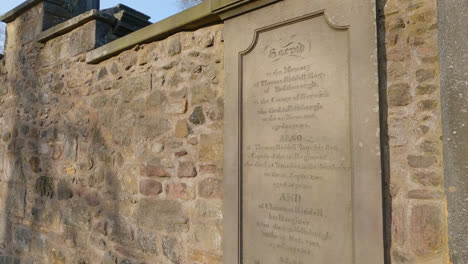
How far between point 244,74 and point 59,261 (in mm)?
2754

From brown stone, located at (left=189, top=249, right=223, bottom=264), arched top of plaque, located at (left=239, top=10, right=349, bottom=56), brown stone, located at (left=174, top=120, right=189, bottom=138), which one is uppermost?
arched top of plaque, located at (left=239, top=10, right=349, bottom=56)

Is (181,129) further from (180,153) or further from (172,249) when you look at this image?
(172,249)

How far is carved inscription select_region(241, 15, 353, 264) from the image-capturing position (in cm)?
164

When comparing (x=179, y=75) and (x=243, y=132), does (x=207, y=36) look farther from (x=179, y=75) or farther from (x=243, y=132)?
(x=243, y=132)

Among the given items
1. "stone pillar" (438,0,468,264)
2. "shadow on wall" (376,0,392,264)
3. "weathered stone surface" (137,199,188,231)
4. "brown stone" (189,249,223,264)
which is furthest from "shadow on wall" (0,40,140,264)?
"stone pillar" (438,0,468,264)

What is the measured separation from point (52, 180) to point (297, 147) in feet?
9.36

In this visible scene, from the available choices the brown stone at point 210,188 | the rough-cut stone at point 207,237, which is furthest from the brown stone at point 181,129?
the rough-cut stone at point 207,237

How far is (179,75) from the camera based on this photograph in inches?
96.7

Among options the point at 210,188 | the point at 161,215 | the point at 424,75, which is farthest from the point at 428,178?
the point at 161,215

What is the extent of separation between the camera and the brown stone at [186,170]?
2.29 meters

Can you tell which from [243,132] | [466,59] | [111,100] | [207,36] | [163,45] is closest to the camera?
[466,59]

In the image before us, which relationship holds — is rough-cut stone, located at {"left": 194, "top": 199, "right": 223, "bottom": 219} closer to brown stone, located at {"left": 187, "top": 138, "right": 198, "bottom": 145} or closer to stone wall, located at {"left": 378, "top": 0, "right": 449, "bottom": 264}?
brown stone, located at {"left": 187, "top": 138, "right": 198, "bottom": 145}

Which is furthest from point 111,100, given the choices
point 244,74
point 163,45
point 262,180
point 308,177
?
point 308,177

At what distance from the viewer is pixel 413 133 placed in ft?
4.85
